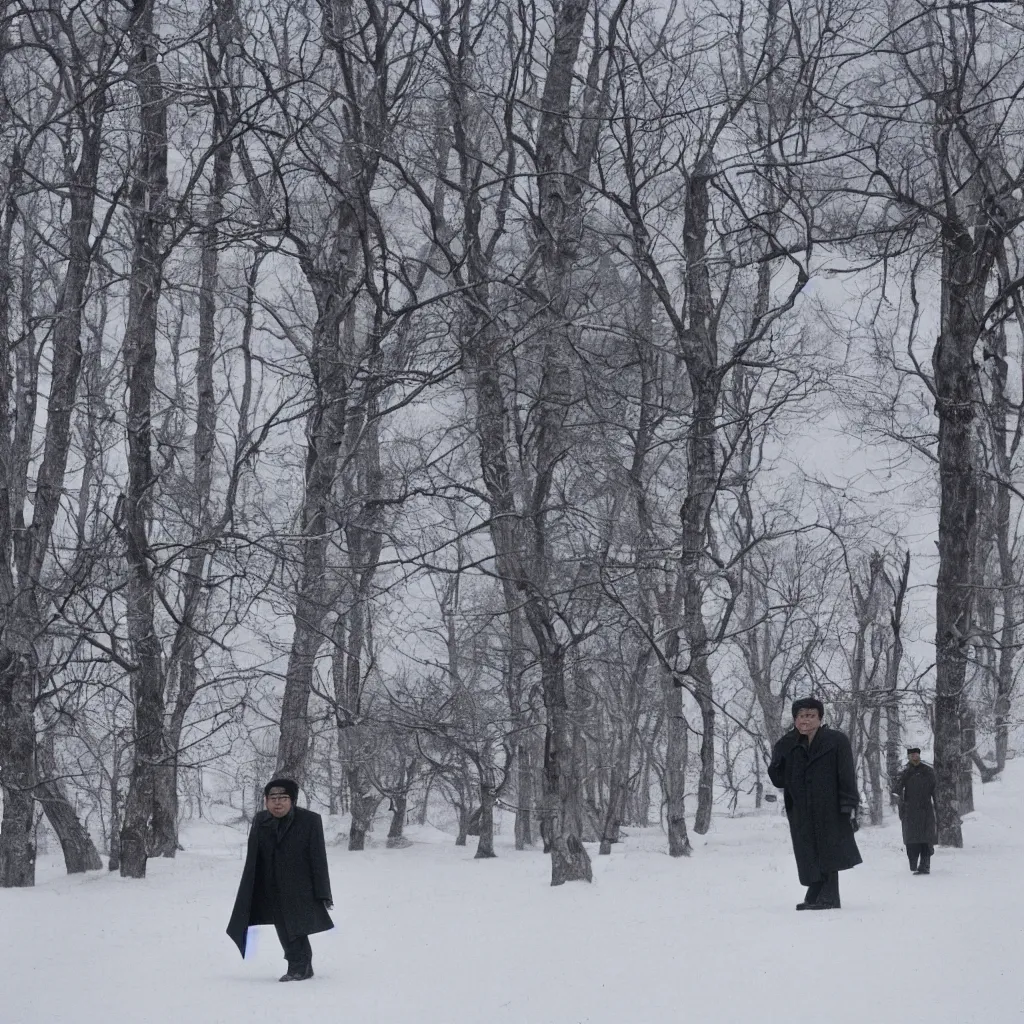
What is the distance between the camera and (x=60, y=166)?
601 inches

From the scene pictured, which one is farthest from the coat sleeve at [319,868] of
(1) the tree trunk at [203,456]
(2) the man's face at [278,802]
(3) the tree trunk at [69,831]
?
(3) the tree trunk at [69,831]

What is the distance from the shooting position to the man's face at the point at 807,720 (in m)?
9.34

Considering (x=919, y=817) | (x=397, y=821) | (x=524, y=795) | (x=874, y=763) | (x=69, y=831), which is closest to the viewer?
(x=919, y=817)

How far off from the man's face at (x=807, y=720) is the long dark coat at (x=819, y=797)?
14 centimetres

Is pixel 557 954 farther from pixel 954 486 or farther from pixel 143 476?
pixel 954 486

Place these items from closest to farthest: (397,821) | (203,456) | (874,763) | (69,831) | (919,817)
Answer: (919,817)
(69,831)
(203,456)
(397,821)
(874,763)

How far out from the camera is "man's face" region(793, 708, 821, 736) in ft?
30.6

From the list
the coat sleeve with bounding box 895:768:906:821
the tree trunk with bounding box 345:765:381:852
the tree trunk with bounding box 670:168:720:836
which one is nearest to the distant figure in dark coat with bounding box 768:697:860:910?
the tree trunk with bounding box 670:168:720:836

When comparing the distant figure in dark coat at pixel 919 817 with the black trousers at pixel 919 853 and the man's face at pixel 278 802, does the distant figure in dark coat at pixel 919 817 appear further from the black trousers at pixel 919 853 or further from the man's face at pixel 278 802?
the man's face at pixel 278 802

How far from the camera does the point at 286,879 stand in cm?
830

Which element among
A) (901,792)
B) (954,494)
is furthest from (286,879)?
(954,494)

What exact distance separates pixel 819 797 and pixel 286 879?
3558 millimetres

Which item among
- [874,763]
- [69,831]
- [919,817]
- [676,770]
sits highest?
[676,770]

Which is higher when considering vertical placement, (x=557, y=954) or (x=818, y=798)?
(x=818, y=798)
